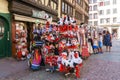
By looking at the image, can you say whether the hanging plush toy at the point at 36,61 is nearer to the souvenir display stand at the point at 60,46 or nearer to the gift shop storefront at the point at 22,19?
the souvenir display stand at the point at 60,46

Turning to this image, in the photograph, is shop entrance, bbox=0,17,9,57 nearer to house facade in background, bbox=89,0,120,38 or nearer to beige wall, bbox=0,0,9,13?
beige wall, bbox=0,0,9,13

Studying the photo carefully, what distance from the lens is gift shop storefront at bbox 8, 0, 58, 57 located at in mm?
13398

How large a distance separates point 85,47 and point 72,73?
4837mm

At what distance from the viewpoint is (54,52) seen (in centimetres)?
1012

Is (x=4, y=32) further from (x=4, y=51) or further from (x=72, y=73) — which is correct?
(x=72, y=73)

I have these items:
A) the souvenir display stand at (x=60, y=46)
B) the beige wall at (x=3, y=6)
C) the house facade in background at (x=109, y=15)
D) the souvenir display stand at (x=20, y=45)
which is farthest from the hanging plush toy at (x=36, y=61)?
the house facade in background at (x=109, y=15)

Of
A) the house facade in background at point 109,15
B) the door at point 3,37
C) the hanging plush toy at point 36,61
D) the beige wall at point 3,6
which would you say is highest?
the house facade in background at point 109,15

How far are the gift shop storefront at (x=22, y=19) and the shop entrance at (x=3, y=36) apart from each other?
0.46 meters

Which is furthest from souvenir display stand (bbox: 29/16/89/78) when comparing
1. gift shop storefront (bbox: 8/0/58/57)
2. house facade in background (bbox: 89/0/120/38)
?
house facade in background (bbox: 89/0/120/38)

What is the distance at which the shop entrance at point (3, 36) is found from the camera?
1287 cm

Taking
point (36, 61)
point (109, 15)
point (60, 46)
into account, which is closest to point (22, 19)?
point (36, 61)

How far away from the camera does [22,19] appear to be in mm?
14398

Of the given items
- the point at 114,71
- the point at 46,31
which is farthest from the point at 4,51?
the point at 114,71

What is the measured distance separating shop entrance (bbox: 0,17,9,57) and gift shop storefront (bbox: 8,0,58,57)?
461 millimetres
